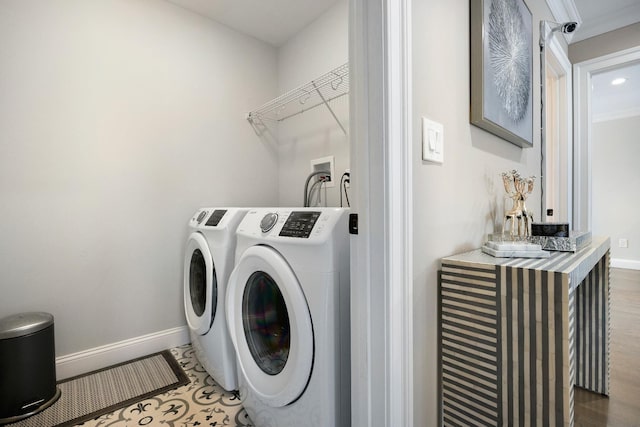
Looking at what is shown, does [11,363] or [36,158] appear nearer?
[11,363]

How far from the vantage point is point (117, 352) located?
1.84 meters

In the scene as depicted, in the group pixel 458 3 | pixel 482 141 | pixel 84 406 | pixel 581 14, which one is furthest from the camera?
pixel 581 14

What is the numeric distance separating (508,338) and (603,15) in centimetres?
278

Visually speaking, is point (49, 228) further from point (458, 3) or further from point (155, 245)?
Result: point (458, 3)

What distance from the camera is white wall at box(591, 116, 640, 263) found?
425cm

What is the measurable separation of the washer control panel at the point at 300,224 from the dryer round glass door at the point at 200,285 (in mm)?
645

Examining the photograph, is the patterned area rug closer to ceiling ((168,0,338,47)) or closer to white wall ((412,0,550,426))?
white wall ((412,0,550,426))

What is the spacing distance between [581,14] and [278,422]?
325cm

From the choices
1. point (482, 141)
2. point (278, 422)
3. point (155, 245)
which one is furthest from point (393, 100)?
point (155, 245)

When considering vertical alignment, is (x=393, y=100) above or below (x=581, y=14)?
below

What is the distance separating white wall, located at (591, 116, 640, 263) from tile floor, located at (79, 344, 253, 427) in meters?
5.27

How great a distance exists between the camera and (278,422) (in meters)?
1.09

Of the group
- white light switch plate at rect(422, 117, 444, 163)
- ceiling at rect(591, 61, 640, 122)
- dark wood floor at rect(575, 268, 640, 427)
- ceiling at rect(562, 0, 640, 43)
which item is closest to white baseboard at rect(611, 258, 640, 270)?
ceiling at rect(591, 61, 640, 122)

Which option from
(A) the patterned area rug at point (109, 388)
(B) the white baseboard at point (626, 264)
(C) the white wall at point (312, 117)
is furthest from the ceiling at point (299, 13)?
(B) the white baseboard at point (626, 264)
